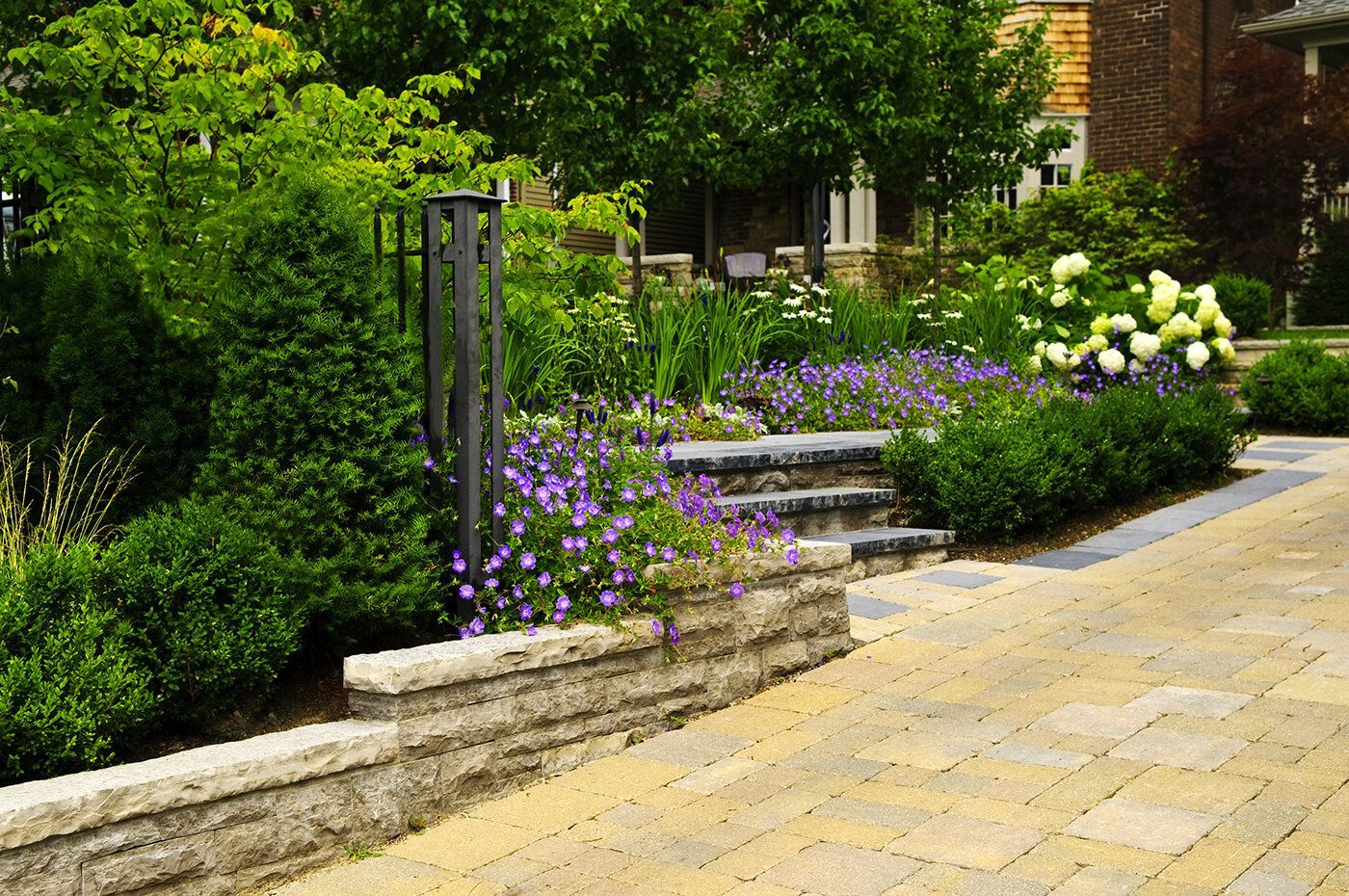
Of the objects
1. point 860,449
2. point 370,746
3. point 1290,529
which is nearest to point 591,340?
point 860,449

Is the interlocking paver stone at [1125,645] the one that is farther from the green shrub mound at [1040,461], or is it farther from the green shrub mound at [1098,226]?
the green shrub mound at [1098,226]

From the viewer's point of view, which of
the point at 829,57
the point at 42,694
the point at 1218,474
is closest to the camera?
the point at 42,694

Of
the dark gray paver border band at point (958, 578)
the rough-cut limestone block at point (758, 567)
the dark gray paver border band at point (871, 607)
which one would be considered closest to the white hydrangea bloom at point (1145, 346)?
the dark gray paver border band at point (958, 578)

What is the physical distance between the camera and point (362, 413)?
4262mm

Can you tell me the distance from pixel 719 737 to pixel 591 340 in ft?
14.9

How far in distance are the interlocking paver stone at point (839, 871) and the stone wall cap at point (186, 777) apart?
1.20 meters

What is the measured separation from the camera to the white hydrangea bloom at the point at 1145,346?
1110 cm

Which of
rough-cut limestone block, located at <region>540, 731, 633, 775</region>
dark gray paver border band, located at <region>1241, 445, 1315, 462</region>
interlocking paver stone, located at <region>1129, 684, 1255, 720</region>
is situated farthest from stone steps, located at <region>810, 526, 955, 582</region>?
dark gray paver border band, located at <region>1241, 445, 1315, 462</region>

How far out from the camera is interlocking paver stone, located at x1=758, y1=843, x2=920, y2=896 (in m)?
3.47

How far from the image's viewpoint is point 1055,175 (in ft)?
68.9

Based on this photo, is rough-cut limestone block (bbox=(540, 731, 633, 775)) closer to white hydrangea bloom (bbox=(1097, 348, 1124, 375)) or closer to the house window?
white hydrangea bloom (bbox=(1097, 348, 1124, 375))

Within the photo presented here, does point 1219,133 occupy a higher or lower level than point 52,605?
higher

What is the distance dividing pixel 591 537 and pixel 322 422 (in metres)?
1.09

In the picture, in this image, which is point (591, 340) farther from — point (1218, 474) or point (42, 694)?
point (42, 694)
